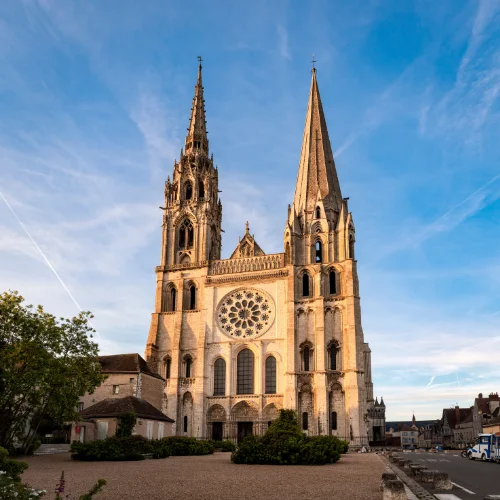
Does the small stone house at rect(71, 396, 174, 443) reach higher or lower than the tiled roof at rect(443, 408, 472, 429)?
lower

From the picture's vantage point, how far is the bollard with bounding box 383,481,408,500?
11.2 meters

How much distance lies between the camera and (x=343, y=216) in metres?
51.2

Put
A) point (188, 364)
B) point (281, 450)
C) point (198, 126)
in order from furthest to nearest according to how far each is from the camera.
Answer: point (198, 126) → point (188, 364) → point (281, 450)

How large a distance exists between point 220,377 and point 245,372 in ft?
8.01

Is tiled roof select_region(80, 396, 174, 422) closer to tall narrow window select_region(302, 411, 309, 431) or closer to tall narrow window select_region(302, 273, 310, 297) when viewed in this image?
tall narrow window select_region(302, 411, 309, 431)

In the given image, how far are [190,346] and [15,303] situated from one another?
1072 inches

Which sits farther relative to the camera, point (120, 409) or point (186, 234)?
point (186, 234)

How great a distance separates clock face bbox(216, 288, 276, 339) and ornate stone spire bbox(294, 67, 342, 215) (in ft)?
32.4

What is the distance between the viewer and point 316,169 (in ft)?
182

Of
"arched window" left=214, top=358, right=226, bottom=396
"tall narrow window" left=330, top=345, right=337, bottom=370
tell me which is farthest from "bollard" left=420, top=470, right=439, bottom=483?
"arched window" left=214, top=358, right=226, bottom=396

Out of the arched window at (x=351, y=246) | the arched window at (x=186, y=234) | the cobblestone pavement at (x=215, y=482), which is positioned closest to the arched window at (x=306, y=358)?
the arched window at (x=351, y=246)

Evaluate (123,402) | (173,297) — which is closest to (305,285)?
(173,297)

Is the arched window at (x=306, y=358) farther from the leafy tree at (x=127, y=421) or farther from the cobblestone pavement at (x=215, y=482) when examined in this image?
the cobblestone pavement at (x=215, y=482)

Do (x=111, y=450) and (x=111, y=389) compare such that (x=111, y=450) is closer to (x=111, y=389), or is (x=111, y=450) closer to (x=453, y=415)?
(x=111, y=389)
